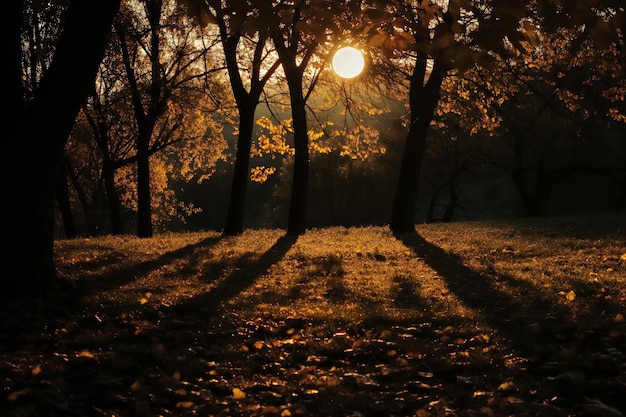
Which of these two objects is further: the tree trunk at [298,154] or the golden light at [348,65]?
the tree trunk at [298,154]

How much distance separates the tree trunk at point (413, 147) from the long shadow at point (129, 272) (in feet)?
27.3

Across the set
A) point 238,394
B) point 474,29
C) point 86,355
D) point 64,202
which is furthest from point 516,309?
point 64,202

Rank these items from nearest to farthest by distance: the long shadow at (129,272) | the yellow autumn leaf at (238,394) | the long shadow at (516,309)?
the yellow autumn leaf at (238,394), the long shadow at (516,309), the long shadow at (129,272)

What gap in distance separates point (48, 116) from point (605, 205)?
45961mm

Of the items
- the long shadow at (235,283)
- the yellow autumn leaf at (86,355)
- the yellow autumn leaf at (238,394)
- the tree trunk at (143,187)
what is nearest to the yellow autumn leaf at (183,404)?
the yellow autumn leaf at (238,394)

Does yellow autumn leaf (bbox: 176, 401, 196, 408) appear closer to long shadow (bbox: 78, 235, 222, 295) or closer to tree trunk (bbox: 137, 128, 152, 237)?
long shadow (bbox: 78, 235, 222, 295)

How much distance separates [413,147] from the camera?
22.8 m

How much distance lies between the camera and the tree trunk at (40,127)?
9203mm

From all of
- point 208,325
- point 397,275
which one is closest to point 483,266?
point 397,275

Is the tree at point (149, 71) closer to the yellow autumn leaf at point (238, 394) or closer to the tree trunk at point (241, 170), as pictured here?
the tree trunk at point (241, 170)

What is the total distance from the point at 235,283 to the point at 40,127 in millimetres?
4435

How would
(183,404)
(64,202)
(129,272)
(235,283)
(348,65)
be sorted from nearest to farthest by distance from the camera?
1. (183,404)
2. (235,283)
3. (129,272)
4. (348,65)
5. (64,202)

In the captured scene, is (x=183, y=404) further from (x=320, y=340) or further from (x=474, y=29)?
(x=474, y=29)

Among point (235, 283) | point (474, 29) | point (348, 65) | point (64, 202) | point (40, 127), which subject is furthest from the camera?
point (64, 202)
